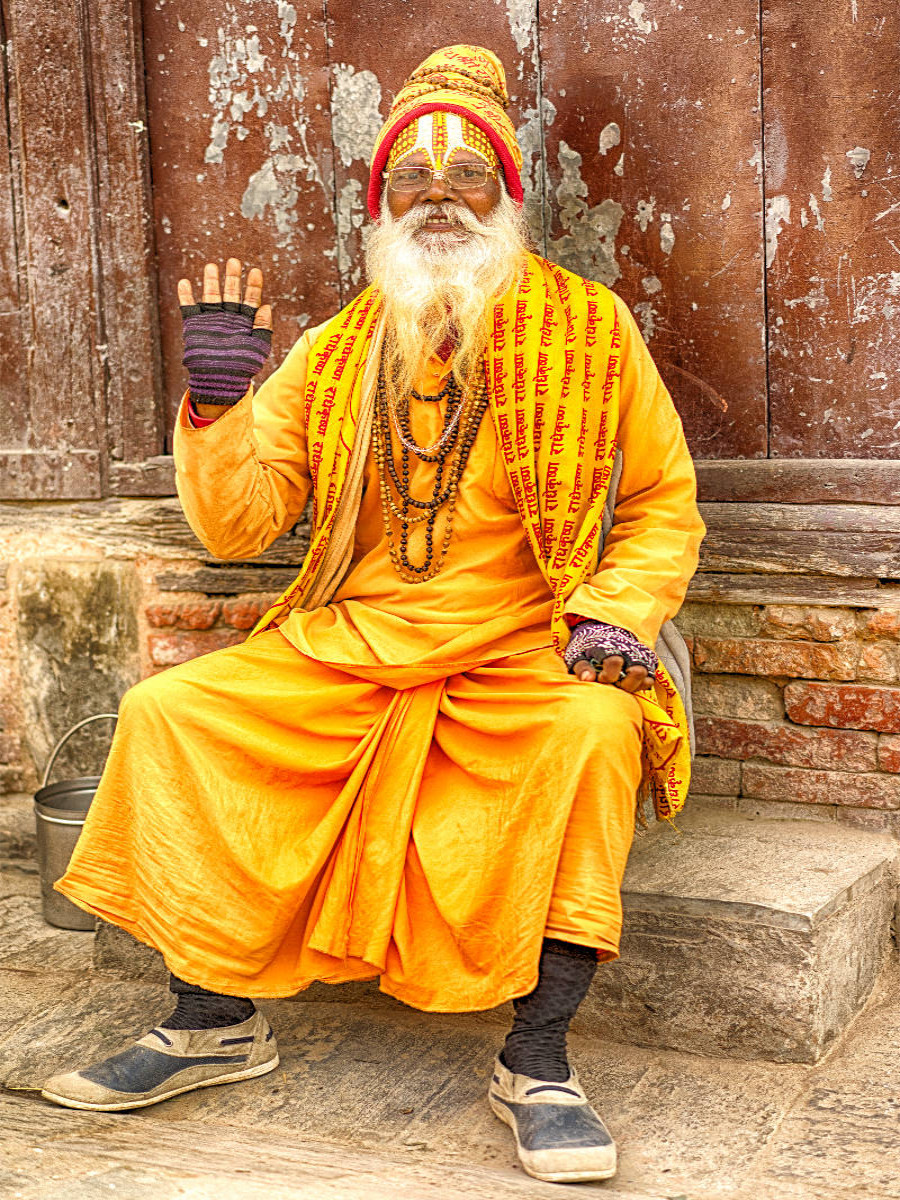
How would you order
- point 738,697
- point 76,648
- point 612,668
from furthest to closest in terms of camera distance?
point 76,648, point 738,697, point 612,668

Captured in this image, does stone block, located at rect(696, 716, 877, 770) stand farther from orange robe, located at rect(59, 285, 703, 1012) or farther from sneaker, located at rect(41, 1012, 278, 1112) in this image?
sneaker, located at rect(41, 1012, 278, 1112)

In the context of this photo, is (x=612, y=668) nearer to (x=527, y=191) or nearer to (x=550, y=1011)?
(x=550, y=1011)

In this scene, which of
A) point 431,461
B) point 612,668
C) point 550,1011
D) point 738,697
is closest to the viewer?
point 550,1011

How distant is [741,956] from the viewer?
9.93 ft

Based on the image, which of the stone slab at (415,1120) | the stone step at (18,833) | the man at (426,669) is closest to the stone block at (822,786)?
the stone slab at (415,1120)

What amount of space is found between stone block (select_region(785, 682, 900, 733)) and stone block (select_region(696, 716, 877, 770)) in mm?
30

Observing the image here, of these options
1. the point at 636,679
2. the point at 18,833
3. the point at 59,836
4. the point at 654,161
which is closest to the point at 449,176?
the point at 654,161

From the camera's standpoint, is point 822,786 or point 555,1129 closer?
point 555,1129

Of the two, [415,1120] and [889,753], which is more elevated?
[889,753]

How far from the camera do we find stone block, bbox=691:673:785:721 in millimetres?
3678

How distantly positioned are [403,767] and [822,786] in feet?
4.27

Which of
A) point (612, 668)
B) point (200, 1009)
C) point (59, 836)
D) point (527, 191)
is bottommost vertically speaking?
point (200, 1009)

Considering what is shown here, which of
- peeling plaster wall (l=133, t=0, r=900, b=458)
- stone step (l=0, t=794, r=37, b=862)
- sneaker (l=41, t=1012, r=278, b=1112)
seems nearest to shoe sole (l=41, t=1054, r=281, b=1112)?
sneaker (l=41, t=1012, r=278, b=1112)

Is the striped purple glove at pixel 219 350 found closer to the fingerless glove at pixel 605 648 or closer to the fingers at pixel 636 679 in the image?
the fingerless glove at pixel 605 648
